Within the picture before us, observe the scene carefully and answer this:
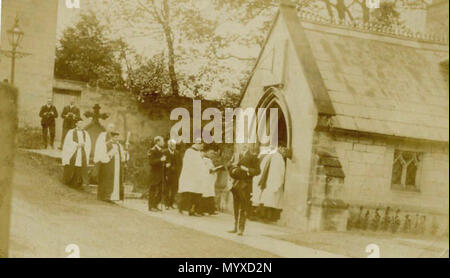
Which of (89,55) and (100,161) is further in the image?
(100,161)

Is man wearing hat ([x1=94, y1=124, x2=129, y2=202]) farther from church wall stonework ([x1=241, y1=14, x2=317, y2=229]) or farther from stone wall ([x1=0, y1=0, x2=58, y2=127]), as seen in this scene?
church wall stonework ([x1=241, y1=14, x2=317, y2=229])

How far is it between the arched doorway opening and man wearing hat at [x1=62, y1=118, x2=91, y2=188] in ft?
7.38

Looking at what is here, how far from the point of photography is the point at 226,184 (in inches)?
302

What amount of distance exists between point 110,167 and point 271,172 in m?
2.09

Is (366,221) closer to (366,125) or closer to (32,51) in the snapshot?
(366,125)

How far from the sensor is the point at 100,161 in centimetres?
668

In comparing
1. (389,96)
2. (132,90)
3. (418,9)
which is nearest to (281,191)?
(389,96)

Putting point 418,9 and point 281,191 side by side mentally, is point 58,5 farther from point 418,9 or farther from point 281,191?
point 418,9

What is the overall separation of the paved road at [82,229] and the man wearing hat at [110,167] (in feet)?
0.53

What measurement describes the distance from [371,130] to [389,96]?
458mm

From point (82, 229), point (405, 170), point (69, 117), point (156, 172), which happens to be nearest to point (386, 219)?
point (405, 170)

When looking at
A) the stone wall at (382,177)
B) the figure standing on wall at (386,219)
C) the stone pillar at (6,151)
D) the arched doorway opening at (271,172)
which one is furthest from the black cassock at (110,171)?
the figure standing on wall at (386,219)

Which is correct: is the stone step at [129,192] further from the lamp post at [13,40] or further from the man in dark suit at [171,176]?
the lamp post at [13,40]

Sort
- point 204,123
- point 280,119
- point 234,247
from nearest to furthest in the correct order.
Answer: point 234,247 < point 204,123 < point 280,119
